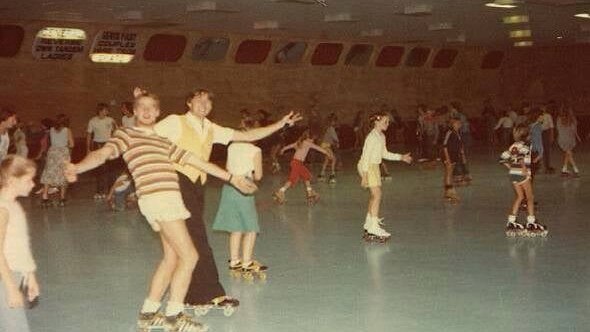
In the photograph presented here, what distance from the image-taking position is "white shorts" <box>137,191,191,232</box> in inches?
224

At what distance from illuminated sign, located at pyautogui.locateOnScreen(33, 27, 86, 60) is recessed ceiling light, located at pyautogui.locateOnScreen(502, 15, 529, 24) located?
11.4 m

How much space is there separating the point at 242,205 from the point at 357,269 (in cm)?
138

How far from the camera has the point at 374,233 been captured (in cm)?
1010

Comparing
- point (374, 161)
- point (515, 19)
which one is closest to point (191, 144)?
point (374, 161)

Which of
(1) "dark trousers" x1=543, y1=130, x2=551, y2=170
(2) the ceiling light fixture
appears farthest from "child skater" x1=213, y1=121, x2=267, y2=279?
(2) the ceiling light fixture

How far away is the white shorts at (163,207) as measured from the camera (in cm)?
568

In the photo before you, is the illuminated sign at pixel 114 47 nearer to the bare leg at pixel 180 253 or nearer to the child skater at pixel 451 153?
the child skater at pixel 451 153

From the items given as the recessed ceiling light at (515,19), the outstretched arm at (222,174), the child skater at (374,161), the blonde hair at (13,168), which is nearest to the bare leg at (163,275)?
the outstretched arm at (222,174)

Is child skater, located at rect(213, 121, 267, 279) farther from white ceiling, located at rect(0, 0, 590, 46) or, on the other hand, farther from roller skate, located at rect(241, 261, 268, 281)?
white ceiling, located at rect(0, 0, 590, 46)

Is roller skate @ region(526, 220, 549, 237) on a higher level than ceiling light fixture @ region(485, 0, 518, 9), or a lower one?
lower

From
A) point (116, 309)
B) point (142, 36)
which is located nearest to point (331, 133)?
point (142, 36)

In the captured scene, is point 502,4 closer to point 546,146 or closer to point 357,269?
point 546,146

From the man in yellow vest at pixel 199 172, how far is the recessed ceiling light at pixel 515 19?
60.7ft

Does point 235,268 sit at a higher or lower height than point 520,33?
lower
